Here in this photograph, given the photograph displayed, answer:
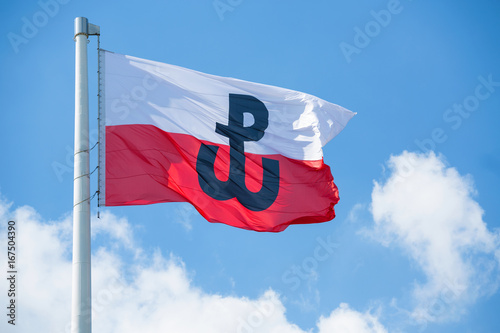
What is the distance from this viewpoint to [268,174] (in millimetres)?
15836

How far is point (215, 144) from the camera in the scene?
49.3 feet

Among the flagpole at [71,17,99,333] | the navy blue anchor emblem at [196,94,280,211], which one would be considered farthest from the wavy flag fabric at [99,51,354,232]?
the flagpole at [71,17,99,333]

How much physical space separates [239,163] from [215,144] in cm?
77

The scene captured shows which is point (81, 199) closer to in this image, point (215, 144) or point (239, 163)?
point (215, 144)

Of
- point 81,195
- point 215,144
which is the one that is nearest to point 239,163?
point 215,144

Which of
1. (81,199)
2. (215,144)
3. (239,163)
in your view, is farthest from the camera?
(239,163)

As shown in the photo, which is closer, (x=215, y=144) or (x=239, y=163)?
A: (x=215, y=144)

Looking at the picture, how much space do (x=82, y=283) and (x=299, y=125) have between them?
753cm

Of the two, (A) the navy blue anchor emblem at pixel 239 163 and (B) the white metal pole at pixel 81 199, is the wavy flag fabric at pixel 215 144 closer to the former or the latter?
(A) the navy blue anchor emblem at pixel 239 163

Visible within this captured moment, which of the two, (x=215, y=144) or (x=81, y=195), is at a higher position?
(x=215, y=144)

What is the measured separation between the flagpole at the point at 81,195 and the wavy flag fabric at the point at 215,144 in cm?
84

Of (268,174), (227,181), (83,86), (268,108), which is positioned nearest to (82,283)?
(83,86)

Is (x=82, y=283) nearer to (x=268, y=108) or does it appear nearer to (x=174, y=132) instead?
(x=174, y=132)

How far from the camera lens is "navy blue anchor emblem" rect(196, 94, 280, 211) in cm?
1455
